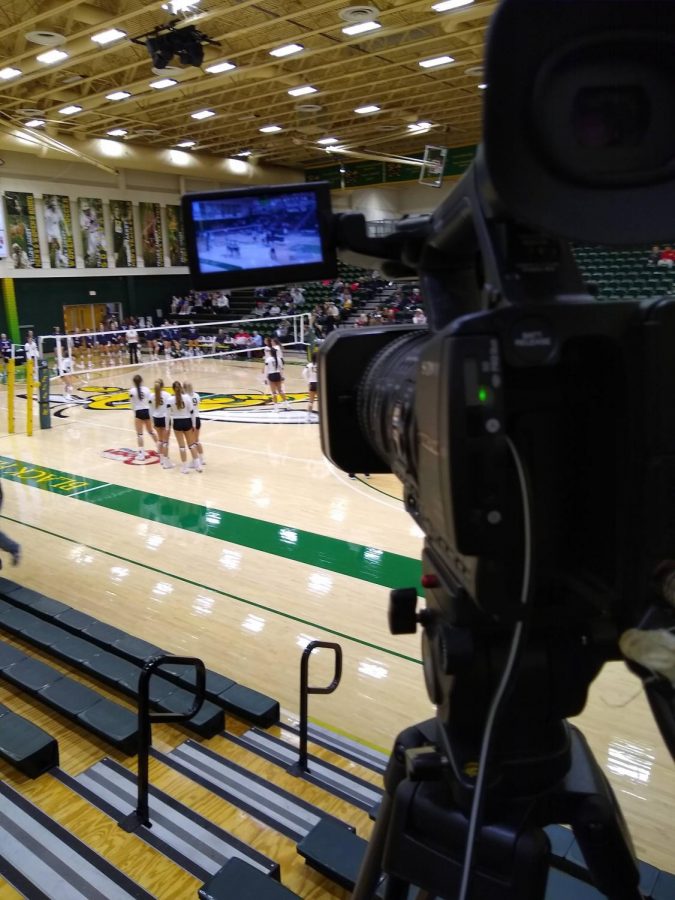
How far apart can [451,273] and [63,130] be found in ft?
74.8

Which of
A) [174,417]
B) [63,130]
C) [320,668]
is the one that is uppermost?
[63,130]

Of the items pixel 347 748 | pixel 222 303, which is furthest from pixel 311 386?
pixel 222 303

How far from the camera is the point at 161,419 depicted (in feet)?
34.4

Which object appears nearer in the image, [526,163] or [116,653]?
[526,163]

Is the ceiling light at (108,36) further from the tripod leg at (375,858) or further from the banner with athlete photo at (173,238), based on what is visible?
the banner with athlete photo at (173,238)

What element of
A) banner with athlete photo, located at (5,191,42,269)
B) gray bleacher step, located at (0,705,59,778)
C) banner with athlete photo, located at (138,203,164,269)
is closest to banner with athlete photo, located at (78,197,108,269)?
banner with athlete photo, located at (138,203,164,269)

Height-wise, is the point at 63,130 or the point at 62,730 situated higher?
the point at 63,130

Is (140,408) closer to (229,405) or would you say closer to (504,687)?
(229,405)

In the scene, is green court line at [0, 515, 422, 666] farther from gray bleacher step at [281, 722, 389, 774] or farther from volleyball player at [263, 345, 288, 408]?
volleyball player at [263, 345, 288, 408]

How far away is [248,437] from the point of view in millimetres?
12375

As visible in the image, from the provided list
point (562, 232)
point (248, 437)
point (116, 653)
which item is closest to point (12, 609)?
point (116, 653)

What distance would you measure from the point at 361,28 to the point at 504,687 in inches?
576

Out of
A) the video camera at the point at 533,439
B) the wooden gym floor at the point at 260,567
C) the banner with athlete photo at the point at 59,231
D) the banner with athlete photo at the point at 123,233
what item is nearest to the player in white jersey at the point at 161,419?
the wooden gym floor at the point at 260,567

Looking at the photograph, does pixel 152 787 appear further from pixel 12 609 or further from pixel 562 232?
pixel 562 232
